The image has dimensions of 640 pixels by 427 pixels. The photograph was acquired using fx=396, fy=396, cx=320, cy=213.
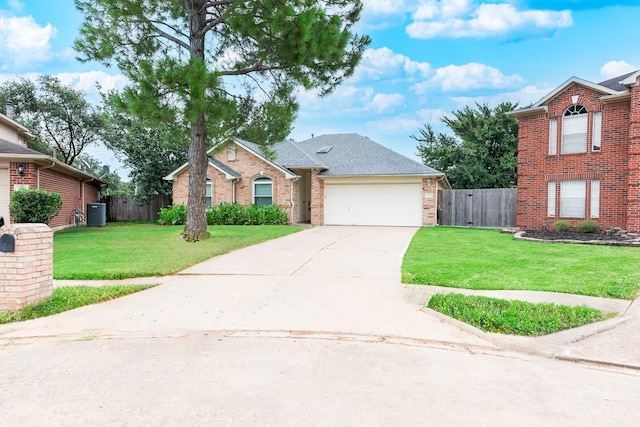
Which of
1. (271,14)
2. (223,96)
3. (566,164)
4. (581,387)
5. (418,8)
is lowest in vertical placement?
(581,387)

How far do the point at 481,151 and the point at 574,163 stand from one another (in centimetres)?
1162

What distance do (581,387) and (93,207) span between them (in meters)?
21.1

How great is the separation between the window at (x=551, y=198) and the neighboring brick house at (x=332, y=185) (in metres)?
4.49

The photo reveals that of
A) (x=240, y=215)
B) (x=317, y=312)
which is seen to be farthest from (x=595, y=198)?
(x=240, y=215)

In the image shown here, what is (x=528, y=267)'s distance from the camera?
7.81 meters

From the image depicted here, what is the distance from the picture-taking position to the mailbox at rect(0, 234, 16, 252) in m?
5.05

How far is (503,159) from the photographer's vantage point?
2561 cm

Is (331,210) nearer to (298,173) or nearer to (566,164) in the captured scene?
(298,173)

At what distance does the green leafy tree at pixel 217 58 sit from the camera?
31.0 ft

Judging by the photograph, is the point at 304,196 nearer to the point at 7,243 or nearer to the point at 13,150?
the point at 13,150

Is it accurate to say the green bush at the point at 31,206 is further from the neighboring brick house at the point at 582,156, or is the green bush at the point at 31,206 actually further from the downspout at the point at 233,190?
the neighboring brick house at the point at 582,156

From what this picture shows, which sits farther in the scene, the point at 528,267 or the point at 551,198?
the point at 551,198

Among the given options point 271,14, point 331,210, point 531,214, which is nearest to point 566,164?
point 531,214

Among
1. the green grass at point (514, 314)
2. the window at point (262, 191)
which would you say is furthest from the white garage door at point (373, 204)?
the green grass at point (514, 314)
